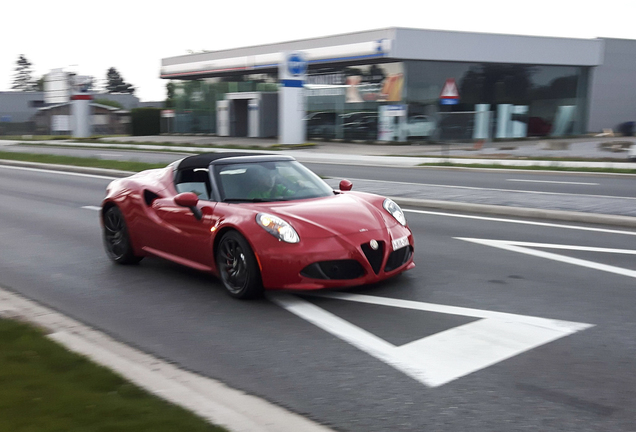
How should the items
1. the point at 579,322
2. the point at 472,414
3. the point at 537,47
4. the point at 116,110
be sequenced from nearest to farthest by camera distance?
1. the point at 472,414
2. the point at 579,322
3. the point at 537,47
4. the point at 116,110

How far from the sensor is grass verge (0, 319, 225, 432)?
3.45 meters

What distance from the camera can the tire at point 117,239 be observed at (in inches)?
312

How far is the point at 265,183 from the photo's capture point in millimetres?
7047

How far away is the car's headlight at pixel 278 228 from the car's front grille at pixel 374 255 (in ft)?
A: 2.00

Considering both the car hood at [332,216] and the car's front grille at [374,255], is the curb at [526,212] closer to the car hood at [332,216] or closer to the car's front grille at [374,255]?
the car hood at [332,216]

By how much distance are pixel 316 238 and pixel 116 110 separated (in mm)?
80977

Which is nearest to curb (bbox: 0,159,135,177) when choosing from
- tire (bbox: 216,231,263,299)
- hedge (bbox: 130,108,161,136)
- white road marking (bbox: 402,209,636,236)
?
white road marking (bbox: 402,209,636,236)

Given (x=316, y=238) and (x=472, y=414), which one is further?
(x=316, y=238)

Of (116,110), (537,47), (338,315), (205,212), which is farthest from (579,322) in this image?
(116,110)

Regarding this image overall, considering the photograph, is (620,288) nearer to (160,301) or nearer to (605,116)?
(160,301)

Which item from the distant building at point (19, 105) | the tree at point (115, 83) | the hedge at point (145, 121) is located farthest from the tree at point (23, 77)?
the hedge at point (145, 121)

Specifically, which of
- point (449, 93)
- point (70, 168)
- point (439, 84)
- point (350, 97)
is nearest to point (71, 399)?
point (70, 168)

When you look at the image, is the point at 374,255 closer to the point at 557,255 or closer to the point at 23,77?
the point at 557,255

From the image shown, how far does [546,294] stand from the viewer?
6.26 metres
